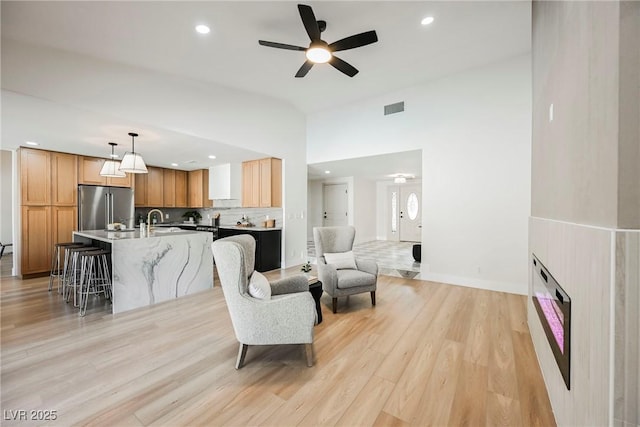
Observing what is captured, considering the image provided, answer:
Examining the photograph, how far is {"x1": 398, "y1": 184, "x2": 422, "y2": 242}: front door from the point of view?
8688 millimetres

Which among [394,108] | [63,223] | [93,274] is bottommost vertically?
[93,274]

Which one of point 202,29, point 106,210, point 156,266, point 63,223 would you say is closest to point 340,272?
point 156,266

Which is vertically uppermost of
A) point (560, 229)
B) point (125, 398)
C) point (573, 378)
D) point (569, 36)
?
point (569, 36)

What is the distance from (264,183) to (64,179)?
12.6ft

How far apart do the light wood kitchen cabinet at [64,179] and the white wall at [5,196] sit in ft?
11.6

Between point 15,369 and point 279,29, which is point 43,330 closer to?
point 15,369

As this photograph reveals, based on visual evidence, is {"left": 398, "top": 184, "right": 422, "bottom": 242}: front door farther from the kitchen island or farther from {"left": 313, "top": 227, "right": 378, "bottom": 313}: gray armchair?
the kitchen island

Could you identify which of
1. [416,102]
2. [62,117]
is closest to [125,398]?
[62,117]

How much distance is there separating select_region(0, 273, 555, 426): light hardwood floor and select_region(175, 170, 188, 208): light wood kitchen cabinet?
424 centimetres

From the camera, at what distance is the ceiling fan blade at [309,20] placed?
2195 mm

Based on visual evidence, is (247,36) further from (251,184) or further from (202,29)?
(251,184)

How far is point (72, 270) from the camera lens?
372 cm

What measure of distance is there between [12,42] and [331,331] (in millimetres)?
4338

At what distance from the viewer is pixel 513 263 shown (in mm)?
3922
